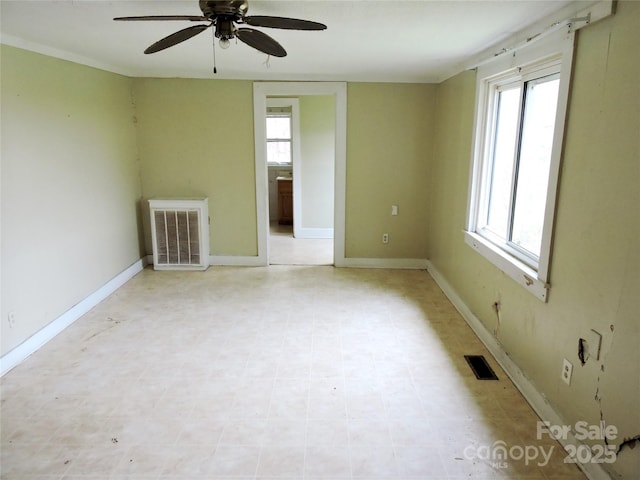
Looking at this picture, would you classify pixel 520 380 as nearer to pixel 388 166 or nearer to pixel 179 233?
pixel 388 166

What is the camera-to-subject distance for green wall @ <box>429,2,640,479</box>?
1.68 m

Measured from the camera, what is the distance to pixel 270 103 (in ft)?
21.2

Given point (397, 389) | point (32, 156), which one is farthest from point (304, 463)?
point (32, 156)

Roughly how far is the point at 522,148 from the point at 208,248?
138 inches

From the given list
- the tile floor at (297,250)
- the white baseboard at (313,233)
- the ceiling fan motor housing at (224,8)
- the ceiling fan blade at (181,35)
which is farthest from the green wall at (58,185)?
the white baseboard at (313,233)

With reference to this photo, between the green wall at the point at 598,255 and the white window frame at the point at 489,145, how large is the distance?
0.19ft

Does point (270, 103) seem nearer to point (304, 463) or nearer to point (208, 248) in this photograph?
point (208, 248)

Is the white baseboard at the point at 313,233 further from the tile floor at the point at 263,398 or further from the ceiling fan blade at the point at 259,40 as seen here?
the ceiling fan blade at the point at 259,40

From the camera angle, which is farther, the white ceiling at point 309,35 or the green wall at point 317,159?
the green wall at point 317,159

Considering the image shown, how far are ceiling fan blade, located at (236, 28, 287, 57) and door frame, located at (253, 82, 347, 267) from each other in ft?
8.06

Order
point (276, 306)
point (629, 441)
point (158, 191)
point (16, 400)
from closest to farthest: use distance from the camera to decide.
A: 1. point (629, 441)
2. point (16, 400)
3. point (276, 306)
4. point (158, 191)

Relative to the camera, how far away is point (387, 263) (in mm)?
5090

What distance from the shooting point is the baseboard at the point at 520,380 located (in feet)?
6.29

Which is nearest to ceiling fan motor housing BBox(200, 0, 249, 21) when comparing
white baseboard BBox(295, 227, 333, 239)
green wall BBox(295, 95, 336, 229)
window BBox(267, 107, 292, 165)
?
green wall BBox(295, 95, 336, 229)
